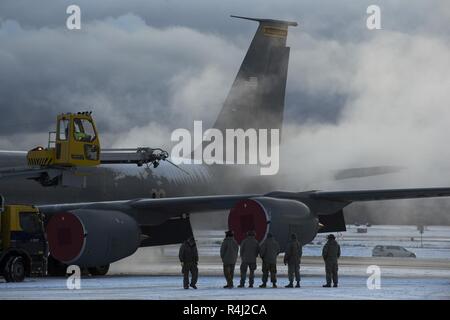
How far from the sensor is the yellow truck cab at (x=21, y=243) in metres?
24.2

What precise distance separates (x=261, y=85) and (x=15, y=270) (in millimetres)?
17821

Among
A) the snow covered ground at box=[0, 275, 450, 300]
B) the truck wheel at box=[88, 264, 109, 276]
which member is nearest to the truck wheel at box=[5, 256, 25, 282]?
the snow covered ground at box=[0, 275, 450, 300]

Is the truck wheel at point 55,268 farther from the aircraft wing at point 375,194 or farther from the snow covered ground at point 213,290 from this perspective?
the aircraft wing at point 375,194

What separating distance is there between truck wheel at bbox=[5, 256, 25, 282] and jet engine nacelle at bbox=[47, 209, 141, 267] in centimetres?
162

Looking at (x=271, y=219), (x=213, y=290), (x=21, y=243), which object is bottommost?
A: (x=213, y=290)

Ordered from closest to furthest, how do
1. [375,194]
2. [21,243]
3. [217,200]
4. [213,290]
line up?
[213,290]
[21,243]
[375,194]
[217,200]

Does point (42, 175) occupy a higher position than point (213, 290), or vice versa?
point (42, 175)

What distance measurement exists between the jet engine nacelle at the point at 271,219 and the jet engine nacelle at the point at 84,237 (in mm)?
3092

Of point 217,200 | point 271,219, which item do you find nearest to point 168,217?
point 217,200

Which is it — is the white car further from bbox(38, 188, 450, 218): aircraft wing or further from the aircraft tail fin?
bbox(38, 188, 450, 218): aircraft wing

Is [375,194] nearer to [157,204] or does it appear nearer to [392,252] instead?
[157,204]

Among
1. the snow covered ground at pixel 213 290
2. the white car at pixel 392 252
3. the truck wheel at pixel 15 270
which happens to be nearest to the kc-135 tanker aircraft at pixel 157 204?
the snow covered ground at pixel 213 290

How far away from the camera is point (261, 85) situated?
39938 millimetres
